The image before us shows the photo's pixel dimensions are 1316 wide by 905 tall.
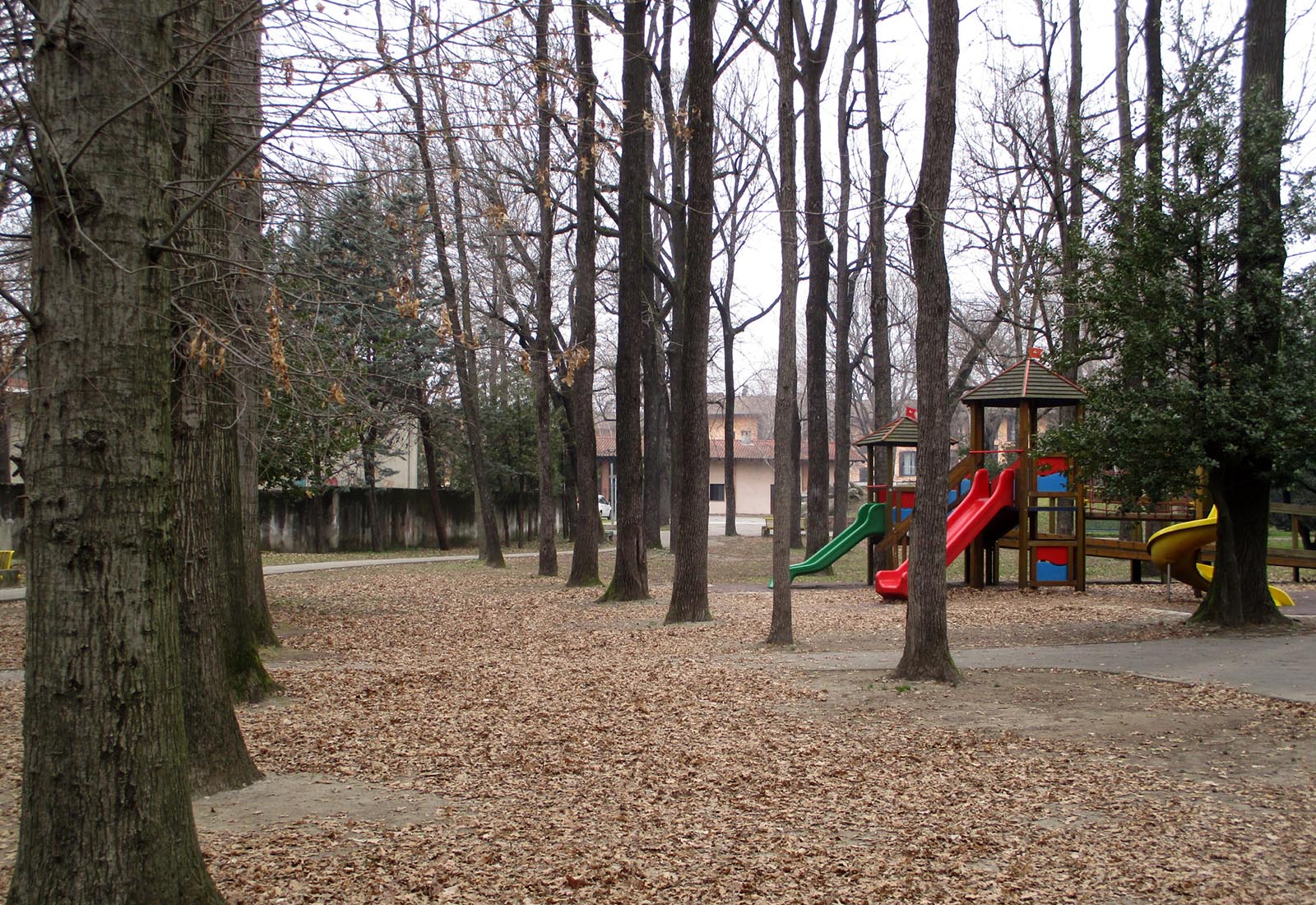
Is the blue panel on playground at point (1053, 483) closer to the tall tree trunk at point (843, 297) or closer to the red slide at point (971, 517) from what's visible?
the red slide at point (971, 517)

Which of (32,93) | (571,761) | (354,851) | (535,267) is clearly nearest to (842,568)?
(535,267)

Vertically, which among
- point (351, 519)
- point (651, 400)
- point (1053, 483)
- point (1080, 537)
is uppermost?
Result: point (651, 400)

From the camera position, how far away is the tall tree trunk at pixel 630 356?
17.7m

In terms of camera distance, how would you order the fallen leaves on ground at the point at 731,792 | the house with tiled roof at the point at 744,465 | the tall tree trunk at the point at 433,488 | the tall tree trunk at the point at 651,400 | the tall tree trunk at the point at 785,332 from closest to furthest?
the fallen leaves on ground at the point at 731,792 → the tall tree trunk at the point at 785,332 → the tall tree trunk at the point at 651,400 → the tall tree trunk at the point at 433,488 → the house with tiled roof at the point at 744,465

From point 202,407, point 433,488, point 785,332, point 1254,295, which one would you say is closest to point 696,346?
point 785,332

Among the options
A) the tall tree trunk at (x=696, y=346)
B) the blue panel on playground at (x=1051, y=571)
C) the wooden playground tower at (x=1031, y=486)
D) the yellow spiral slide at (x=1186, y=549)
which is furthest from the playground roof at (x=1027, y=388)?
the tall tree trunk at (x=696, y=346)

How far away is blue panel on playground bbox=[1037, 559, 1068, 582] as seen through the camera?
20.0m

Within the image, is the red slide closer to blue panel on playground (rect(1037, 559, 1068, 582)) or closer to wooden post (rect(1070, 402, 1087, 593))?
wooden post (rect(1070, 402, 1087, 593))

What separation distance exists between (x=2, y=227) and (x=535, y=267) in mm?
19286

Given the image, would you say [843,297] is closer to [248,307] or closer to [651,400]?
[651,400]

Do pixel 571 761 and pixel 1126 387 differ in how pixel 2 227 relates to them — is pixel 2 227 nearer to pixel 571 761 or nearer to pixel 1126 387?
pixel 571 761

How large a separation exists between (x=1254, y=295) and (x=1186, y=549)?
5.42 meters

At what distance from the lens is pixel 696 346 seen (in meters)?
15.0

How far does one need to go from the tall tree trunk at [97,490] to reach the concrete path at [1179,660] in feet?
26.9
